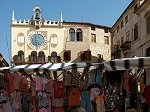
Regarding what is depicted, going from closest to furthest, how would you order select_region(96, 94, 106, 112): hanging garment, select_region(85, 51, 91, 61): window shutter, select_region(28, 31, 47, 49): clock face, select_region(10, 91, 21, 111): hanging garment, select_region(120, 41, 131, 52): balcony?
select_region(96, 94, 106, 112): hanging garment < select_region(10, 91, 21, 111): hanging garment < select_region(120, 41, 131, 52): balcony < select_region(85, 51, 91, 61): window shutter < select_region(28, 31, 47, 49): clock face

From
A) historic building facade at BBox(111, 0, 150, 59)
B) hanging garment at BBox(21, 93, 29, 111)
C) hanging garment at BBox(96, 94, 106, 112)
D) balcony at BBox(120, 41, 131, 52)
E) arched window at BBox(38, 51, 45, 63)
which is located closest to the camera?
hanging garment at BBox(96, 94, 106, 112)

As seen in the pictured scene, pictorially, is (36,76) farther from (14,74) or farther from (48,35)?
(48,35)

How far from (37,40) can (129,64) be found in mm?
41545

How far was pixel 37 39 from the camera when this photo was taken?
2057 inches

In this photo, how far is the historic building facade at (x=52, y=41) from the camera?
169 ft

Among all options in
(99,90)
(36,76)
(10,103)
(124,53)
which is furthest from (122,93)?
(124,53)

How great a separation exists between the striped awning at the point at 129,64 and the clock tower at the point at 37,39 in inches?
1572

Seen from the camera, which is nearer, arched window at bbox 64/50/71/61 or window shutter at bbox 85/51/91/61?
window shutter at bbox 85/51/91/61

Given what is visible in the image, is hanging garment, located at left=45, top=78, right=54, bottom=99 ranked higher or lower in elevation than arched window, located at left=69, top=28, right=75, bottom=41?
lower

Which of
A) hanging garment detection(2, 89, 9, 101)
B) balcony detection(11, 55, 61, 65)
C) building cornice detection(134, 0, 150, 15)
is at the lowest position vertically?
hanging garment detection(2, 89, 9, 101)

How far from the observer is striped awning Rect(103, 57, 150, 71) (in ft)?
36.3

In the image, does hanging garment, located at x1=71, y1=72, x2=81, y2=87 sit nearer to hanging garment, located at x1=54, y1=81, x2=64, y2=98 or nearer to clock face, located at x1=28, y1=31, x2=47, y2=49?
hanging garment, located at x1=54, y1=81, x2=64, y2=98

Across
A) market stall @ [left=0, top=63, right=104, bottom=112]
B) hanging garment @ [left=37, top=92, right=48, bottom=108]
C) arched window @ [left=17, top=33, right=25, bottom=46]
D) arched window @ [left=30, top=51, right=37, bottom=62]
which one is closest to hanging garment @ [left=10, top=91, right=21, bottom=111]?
market stall @ [left=0, top=63, right=104, bottom=112]

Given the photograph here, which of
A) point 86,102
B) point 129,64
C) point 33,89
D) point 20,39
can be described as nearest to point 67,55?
point 20,39
